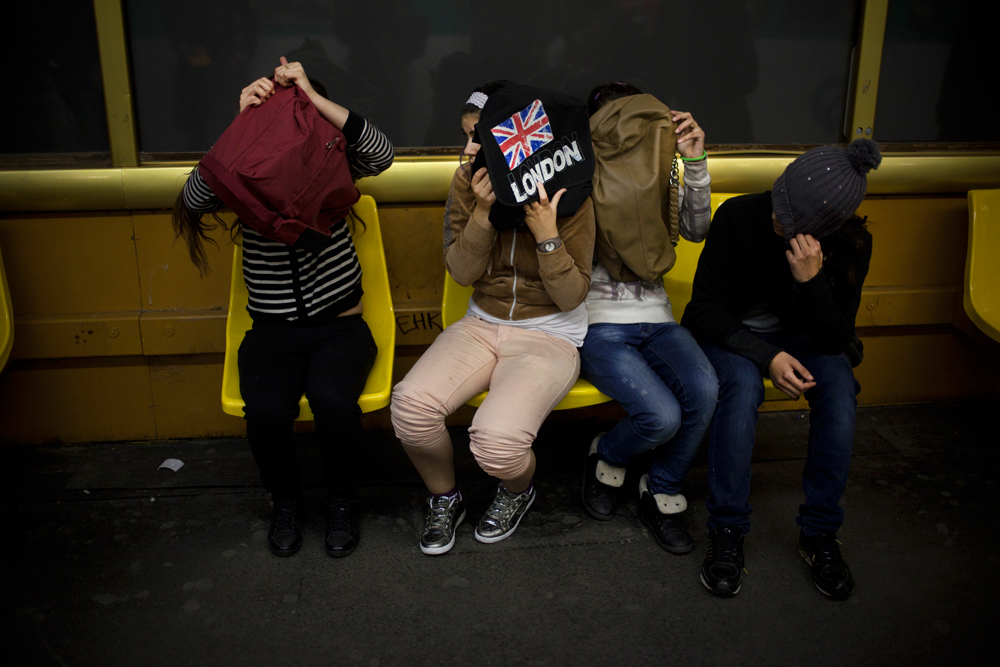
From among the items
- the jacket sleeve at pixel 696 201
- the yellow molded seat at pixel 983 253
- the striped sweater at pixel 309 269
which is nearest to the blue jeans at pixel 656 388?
the jacket sleeve at pixel 696 201

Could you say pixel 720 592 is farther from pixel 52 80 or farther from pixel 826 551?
pixel 52 80

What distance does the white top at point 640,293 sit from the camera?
8.25 feet

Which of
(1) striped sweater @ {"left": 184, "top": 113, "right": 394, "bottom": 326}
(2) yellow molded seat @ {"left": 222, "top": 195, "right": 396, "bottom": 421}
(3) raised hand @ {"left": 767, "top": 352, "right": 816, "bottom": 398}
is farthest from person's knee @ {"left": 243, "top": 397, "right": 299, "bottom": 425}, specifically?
(3) raised hand @ {"left": 767, "top": 352, "right": 816, "bottom": 398}

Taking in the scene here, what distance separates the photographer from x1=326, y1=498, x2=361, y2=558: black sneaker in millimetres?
2408

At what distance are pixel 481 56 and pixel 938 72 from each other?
2.11 m

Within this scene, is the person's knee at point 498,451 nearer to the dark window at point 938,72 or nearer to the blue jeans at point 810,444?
the blue jeans at point 810,444

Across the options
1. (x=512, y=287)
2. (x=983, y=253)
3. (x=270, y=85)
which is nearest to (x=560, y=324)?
(x=512, y=287)

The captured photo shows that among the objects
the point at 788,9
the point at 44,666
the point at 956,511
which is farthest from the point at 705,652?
the point at 788,9

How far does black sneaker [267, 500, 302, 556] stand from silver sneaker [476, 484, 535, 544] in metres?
0.62

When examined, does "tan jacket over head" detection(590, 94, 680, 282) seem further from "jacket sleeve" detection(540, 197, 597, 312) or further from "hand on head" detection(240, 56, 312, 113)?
"hand on head" detection(240, 56, 312, 113)

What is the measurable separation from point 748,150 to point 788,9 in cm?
62

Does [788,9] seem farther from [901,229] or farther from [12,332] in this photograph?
[12,332]

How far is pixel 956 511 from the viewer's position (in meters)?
2.65

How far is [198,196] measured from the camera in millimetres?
2303
